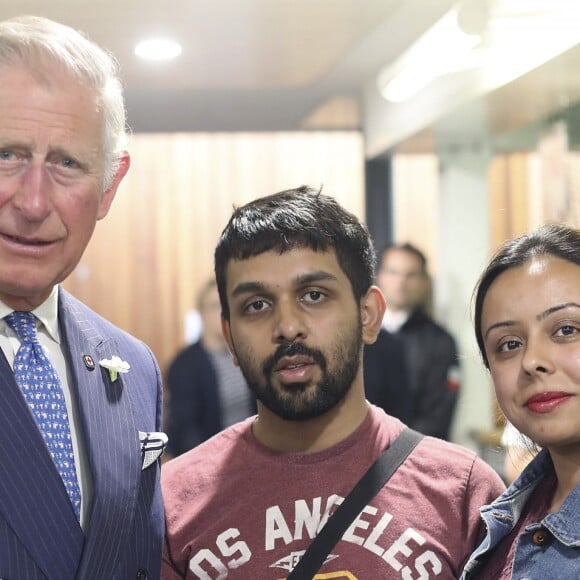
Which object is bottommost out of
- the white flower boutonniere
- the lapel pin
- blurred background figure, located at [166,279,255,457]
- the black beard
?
blurred background figure, located at [166,279,255,457]

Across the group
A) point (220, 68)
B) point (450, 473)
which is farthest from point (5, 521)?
point (220, 68)

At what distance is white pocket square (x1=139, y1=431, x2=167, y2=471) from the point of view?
1.50m

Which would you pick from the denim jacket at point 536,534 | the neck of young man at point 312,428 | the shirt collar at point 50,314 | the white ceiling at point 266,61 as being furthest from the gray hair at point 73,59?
the white ceiling at point 266,61

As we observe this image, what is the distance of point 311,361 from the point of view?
5.08 feet

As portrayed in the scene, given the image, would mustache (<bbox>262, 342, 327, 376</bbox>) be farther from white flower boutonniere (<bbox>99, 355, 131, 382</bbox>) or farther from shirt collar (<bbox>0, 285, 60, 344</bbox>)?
shirt collar (<bbox>0, 285, 60, 344</bbox>)

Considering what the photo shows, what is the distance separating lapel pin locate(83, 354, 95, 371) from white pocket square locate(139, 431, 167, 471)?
0.45 ft

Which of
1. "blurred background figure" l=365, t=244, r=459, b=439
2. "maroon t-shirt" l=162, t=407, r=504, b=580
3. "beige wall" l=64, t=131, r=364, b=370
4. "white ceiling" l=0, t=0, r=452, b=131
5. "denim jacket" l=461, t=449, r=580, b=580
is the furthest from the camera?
"beige wall" l=64, t=131, r=364, b=370

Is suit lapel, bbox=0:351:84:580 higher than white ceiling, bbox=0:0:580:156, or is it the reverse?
white ceiling, bbox=0:0:580:156

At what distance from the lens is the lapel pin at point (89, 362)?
1456 millimetres

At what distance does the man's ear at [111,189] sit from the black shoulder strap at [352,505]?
0.59 m

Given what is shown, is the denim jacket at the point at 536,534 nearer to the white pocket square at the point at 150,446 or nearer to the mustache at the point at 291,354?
the mustache at the point at 291,354

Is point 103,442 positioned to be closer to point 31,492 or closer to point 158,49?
point 31,492

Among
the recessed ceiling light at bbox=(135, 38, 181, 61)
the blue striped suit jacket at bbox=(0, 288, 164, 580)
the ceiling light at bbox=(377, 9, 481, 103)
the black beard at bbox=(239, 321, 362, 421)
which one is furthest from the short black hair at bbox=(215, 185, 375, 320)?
the recessed ceiling light at bbox=(135, 38, 181, 61)

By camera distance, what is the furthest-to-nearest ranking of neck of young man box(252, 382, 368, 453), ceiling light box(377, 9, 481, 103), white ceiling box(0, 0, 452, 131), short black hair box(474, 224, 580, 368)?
ceiling light box(377, 9, 481, 103) < white ceiling box(0, 0, 452, 131) < neck of young man box(252, 382, 368, 453) < short black hair box(474, 224, 580, 368)
